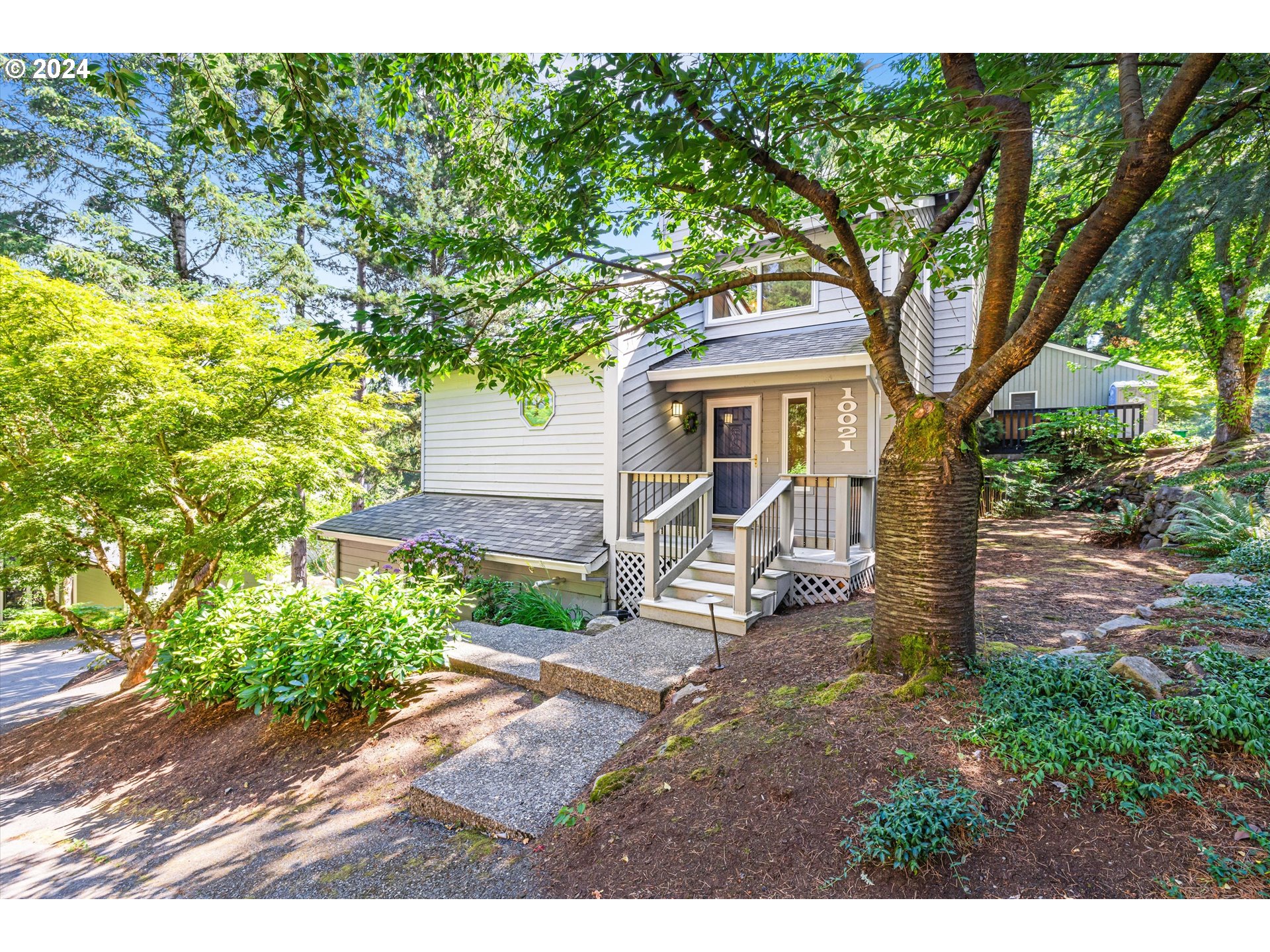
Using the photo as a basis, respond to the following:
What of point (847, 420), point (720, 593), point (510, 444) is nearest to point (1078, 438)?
point (847, 420)

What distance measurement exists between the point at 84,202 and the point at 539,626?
31.6 ft

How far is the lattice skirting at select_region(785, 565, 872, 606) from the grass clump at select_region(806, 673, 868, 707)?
2163 millimetres

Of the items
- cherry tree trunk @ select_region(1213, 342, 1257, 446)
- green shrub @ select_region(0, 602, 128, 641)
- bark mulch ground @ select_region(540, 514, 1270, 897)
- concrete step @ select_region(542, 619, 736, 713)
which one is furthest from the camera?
green shrub @ select_region(0, 602, 128, 641)

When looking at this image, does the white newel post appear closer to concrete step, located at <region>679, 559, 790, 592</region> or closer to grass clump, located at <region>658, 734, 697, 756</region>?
concrete step, located at <region>679, 559, 790, 592</region>

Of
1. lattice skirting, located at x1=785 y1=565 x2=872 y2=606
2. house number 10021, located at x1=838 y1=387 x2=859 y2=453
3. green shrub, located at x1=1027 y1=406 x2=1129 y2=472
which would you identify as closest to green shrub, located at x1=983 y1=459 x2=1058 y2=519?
green shrub, located at x1=1027 y1=406 x2=1129 y2=472

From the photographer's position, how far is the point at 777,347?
22.7 ft

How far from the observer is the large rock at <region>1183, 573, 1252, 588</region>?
11.9 ft

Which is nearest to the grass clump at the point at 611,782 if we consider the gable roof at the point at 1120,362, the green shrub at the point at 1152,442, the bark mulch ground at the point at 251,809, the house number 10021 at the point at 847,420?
the bark mulch ground at the point at 251,809

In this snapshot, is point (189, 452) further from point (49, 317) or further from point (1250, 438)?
point (1250, 438)

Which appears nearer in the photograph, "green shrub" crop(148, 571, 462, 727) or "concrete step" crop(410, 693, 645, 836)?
"concrete step" crop(410, 693, 645, 836)

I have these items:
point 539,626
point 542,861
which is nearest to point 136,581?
point 539,626

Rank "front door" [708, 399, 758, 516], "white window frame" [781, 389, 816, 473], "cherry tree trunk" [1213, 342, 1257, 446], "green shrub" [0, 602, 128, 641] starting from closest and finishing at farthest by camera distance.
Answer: "white window frame" [781, 389, 816, 473] → "cherry tree trunk" [1213, 342, 1257, 446] → "front door" [708, 399, 758, 516] → "green shrub" [0, 602, 128, 641]

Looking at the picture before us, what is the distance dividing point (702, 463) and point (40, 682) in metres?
10.9

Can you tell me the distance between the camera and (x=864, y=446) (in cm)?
684
